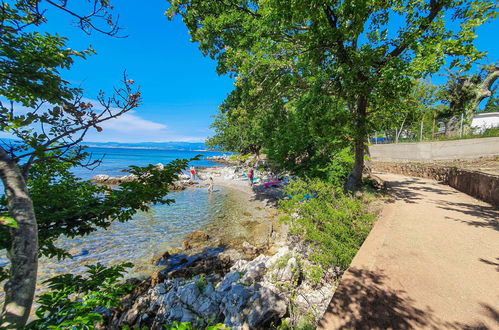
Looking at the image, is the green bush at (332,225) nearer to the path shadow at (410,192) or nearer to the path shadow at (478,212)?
the path shadow at (478,212)

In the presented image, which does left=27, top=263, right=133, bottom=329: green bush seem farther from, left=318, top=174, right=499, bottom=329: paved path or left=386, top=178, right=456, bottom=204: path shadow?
left=386, top=178, right=456, bottom=204: path shadow

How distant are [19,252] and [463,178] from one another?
49.0ft

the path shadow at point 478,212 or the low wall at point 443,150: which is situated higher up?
the low wall at point 443,150

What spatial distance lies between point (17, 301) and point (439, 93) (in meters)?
36.7

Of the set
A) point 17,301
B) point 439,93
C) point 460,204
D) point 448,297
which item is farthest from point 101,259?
point 439,93

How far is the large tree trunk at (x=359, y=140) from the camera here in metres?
7.87

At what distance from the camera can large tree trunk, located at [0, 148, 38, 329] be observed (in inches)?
70.3

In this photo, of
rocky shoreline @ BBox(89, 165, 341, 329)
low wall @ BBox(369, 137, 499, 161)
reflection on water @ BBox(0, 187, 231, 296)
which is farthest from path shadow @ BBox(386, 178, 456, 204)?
reflection on water @ BBox(0, 187, 231, 296)

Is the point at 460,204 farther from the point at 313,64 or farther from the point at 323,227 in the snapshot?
the point at 313,64

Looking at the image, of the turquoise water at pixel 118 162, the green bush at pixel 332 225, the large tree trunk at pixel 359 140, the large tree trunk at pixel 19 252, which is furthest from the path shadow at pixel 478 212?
the large tree trunk at pixel 19 252

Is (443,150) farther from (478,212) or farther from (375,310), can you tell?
(375,310)

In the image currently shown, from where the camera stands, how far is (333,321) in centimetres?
274

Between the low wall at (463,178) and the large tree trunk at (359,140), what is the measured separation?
431 centimetres

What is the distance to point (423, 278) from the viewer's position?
3.50m
